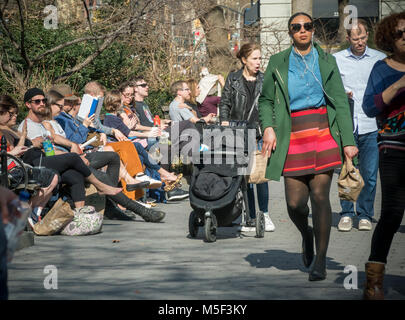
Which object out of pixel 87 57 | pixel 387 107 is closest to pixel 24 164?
pixel 387 107

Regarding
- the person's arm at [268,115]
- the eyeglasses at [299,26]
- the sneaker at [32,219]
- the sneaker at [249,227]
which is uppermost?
the eyeglasses at [299,26]

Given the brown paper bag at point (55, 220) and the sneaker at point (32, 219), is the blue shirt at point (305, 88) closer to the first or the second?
the brown paper bag at point (55, 220)

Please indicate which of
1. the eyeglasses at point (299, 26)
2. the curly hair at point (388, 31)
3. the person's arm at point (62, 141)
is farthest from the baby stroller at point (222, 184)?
the curly hair at point (388, 31)

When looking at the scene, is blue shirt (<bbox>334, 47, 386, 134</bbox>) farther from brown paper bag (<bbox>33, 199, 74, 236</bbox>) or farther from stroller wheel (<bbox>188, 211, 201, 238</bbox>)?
brown paper bag (<bbox>33, 199, 74, 236</bbox>)

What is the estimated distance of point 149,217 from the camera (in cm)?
1019

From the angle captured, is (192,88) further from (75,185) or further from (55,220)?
(55,220)

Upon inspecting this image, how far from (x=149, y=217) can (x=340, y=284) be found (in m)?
4.38

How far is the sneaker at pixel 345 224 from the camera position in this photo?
9258mm

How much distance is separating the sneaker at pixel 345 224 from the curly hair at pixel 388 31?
349 centimetres

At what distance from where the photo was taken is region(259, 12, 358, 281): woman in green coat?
20.9 ft

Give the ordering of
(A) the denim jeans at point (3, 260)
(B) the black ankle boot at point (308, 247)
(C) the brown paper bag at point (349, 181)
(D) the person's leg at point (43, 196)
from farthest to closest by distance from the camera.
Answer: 1. (D) the person's leg at point (43, 196)
2. (C) the brown paper bag at point (349, 181)
3. (B) the black ankle boot at point (308, 247)
4. (A) the denim jeans at point (3, 260)

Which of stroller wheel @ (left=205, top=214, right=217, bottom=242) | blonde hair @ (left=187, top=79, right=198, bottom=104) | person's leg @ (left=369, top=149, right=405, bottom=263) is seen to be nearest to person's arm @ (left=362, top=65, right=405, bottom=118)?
person's leg @ (left=369, top=149, right=405, bottom=263)

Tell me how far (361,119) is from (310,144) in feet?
10.5
